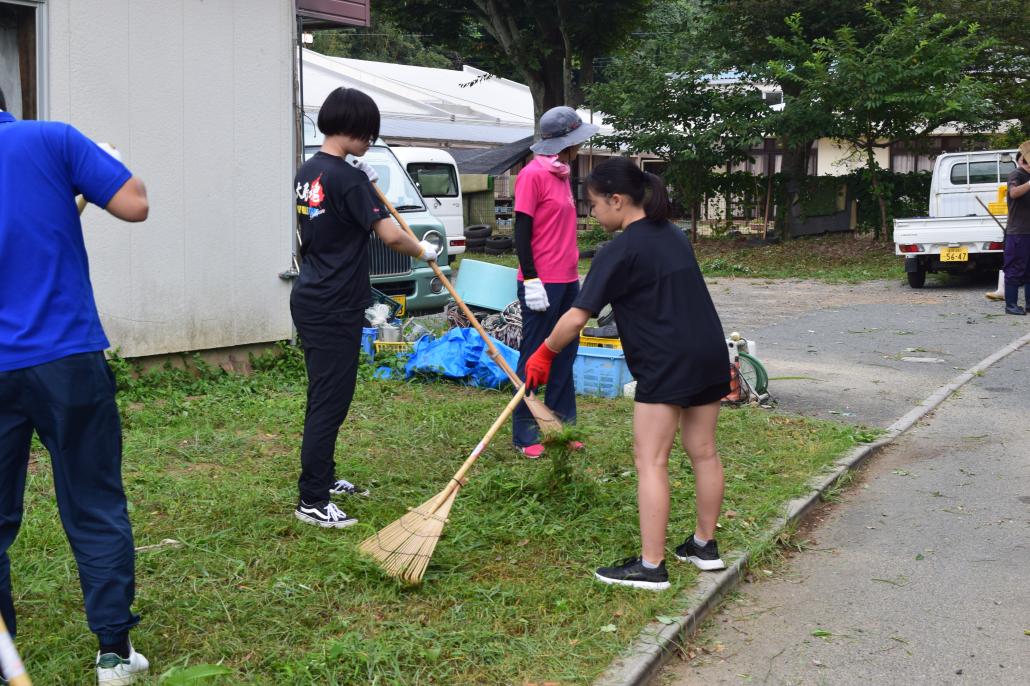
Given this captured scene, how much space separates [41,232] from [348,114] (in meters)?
1.89

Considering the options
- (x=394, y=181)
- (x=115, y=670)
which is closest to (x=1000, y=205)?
(x=394, y=181)

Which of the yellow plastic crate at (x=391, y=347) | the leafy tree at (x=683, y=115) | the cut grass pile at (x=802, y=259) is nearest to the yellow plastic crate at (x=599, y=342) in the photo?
the yellow plastic crate at (x=391, y=347)

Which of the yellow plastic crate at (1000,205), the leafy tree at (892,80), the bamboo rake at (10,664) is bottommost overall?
the bamboo rake at (10,664)

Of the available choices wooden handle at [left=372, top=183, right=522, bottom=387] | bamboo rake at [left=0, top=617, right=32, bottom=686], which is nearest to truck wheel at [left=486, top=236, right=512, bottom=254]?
wooden handle at [left=372, top=183, right=522, bottom=387]

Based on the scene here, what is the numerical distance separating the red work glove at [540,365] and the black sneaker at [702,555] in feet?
3.24

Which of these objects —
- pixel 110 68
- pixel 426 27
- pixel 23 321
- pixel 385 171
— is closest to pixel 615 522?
pixel 23 321

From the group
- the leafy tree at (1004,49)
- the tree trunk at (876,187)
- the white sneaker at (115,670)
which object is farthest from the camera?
the leafy tree at (1004,49)

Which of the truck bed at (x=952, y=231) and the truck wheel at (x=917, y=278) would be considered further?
the truck wheel at (x=917, y=278)

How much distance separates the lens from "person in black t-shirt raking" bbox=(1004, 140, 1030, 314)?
12.7 metres

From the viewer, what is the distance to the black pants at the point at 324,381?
16.0 feet

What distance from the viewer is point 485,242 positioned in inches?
985

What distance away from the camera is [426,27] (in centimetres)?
2634

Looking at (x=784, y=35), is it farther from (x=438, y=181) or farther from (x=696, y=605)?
(x=696, y=605)

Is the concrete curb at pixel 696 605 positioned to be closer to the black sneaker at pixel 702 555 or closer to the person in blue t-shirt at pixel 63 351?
the black sneaker at pixel 702 555
